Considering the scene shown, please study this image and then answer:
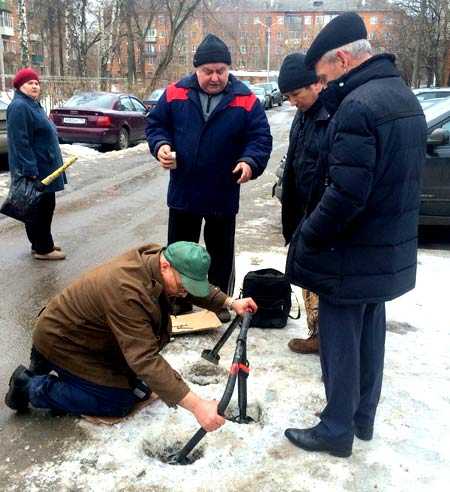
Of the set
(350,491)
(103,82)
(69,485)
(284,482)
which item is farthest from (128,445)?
(103,82)

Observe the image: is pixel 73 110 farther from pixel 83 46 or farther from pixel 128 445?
pixel 83 46

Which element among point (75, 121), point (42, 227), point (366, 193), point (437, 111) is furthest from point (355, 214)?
point (75, 121)

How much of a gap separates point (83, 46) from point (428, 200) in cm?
3313

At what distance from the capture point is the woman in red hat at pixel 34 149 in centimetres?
512

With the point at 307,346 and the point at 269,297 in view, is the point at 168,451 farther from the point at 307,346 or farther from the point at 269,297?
the point at 269,297

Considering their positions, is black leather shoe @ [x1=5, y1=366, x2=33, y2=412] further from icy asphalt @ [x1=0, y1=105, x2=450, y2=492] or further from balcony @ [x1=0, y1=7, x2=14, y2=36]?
balcony @ [x1=0, y1=7, x2=14, y2=36]

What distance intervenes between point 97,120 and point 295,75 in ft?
35.7

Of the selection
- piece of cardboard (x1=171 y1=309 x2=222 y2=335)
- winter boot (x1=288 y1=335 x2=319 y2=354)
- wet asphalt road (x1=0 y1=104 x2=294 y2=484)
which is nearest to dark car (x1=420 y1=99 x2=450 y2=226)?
wet asphalt road (x1=0 y1=104 x2=294 y2=484)

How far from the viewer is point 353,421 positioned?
270 centimetres

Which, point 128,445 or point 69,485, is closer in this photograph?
point 69,485

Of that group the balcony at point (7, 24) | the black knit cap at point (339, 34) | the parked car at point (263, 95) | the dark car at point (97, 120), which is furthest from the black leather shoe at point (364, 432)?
the balcony at point (7, 24)

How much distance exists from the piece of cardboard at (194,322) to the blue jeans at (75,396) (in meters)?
0.99

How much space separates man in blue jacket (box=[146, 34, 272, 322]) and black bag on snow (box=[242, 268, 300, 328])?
47 cm

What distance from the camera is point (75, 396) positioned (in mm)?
2863
